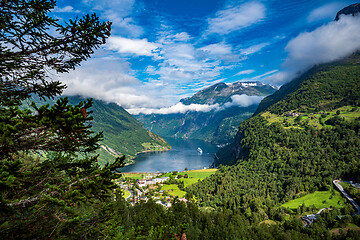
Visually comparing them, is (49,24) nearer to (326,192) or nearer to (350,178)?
(326,192)

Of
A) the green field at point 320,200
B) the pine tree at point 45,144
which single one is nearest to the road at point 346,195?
the green field at point 320,200

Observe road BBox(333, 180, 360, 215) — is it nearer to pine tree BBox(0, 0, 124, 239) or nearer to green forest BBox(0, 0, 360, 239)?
green forest BBox(0, 0, 360, 239)

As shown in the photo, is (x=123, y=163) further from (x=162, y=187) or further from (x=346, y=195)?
(x=162, y=187)

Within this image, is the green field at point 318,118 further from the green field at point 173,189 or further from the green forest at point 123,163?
the green field at point 173,189

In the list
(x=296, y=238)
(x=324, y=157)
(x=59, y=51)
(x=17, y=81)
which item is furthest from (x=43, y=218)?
(x=324, y=157)

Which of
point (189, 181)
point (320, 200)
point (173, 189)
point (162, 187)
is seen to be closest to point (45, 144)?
point (320, 200)
